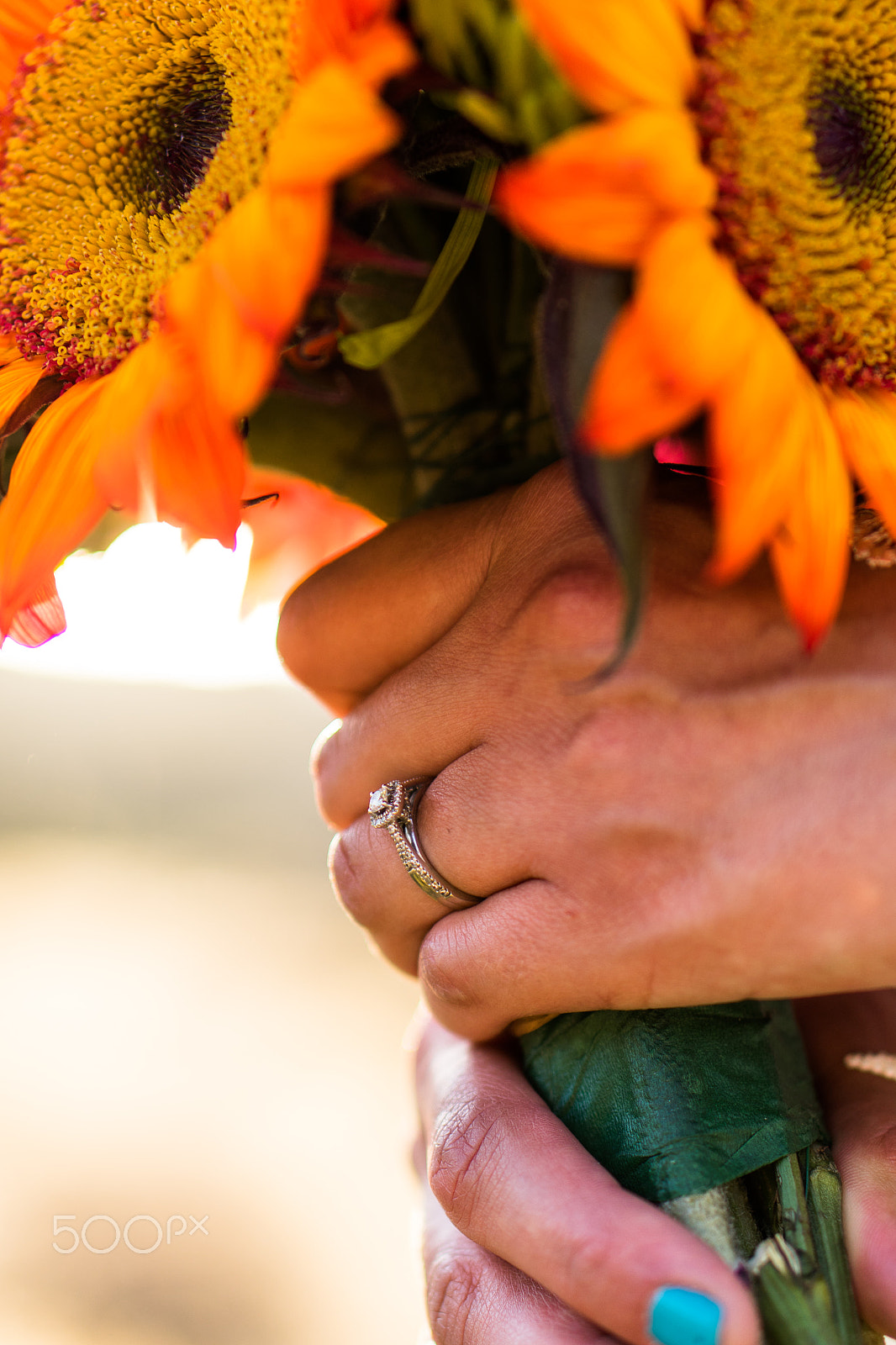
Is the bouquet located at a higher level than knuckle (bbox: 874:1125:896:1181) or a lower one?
higher

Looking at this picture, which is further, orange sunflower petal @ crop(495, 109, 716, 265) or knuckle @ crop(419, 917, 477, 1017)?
knuckle @ crop(419, 917, 477, 1017)

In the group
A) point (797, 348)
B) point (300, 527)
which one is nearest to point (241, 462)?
point (797, 348)

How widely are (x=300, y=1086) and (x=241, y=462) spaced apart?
1.45 meters

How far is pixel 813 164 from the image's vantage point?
286 millimetres

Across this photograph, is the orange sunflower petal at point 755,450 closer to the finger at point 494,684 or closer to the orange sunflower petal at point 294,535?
the finger at point 494,684

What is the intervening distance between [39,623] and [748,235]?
24 cm

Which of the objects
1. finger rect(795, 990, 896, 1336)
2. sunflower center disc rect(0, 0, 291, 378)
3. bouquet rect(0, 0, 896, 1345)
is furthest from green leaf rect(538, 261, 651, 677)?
finger rect(795, 990, 896, 1336)

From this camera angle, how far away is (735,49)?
262mm

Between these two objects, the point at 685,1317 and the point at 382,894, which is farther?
the point at 382,894

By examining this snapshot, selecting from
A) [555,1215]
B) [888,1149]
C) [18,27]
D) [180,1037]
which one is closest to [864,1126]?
[888,1149]

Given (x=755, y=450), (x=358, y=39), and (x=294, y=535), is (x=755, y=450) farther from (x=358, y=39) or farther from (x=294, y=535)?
(x=294, y=535)

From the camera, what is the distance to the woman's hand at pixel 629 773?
301 millimetres

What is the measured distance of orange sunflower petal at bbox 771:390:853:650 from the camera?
25 cm

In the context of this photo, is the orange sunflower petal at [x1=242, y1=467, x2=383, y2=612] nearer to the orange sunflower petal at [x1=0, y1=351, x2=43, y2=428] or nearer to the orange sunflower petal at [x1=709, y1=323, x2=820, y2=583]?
the orange sunflower petal at [x1=0, y1=351, x2=43, y2=428]
